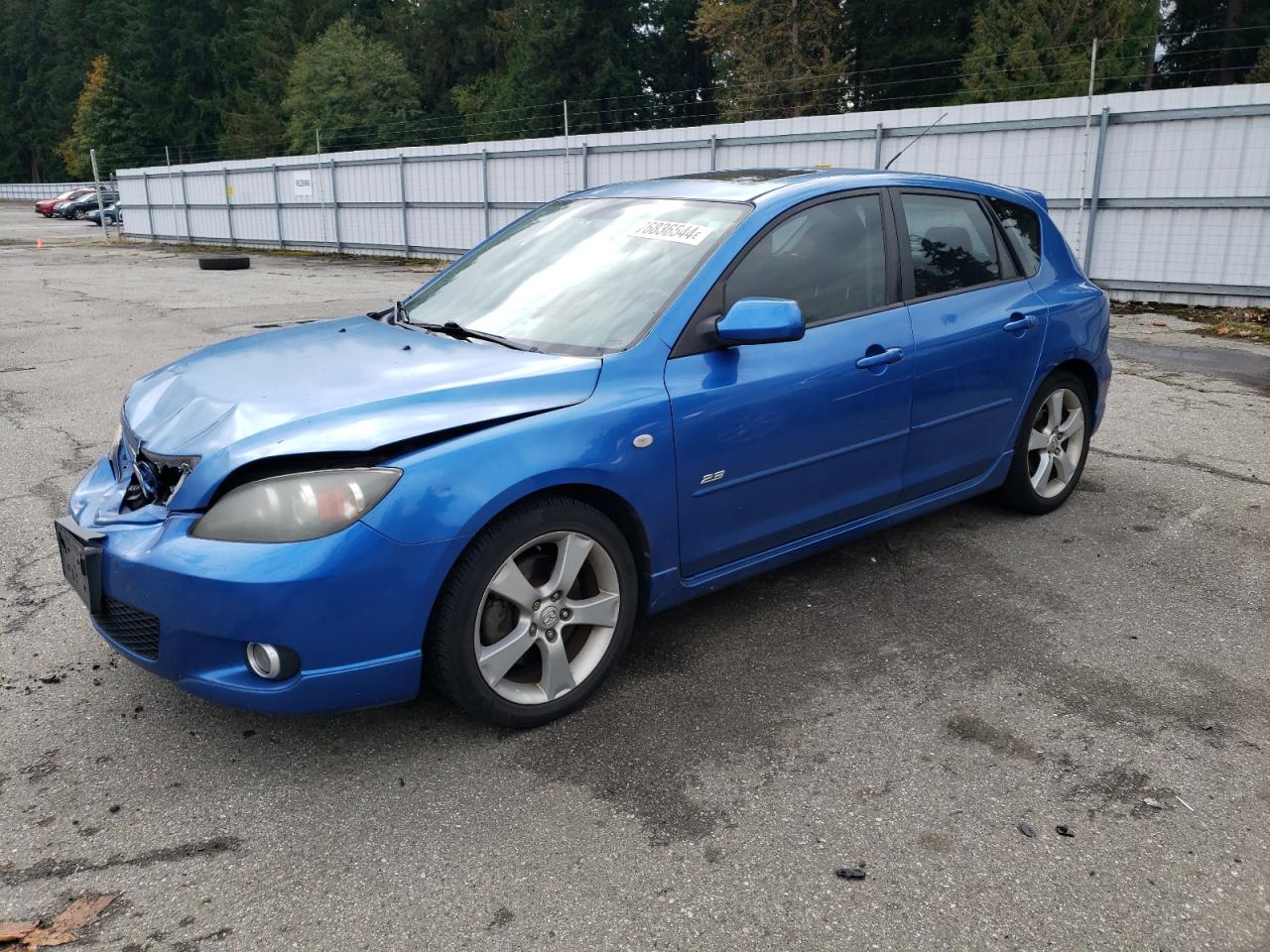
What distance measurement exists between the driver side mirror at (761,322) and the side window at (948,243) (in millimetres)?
1067

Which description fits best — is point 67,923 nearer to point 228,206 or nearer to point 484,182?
point 484,182

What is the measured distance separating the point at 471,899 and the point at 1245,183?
492 inches

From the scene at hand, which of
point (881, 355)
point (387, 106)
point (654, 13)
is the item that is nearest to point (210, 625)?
point (881, 355)

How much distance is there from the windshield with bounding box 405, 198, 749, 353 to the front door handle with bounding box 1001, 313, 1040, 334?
142cm

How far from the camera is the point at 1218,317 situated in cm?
1168

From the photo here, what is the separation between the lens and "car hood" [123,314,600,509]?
2775 millimetres

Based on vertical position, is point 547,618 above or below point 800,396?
below

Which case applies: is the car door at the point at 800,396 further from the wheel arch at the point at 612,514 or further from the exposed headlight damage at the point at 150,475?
the exposed headlight damage at the point at 150,475

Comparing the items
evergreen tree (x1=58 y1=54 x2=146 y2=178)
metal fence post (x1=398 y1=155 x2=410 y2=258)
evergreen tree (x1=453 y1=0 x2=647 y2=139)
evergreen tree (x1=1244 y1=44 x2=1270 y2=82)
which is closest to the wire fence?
metal fence post (x1=398 y1=155 x2=410 y2=258)

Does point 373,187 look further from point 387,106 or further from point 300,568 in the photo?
point 387,106

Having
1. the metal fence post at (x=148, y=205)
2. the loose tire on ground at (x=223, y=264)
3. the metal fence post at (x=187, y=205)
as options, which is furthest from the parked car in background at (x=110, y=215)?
the loose tire on ground at (x=223, y=264)

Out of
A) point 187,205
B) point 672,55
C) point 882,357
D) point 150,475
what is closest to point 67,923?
point 150,475

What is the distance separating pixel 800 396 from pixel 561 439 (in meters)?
1.00

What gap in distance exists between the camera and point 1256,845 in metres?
2.55
